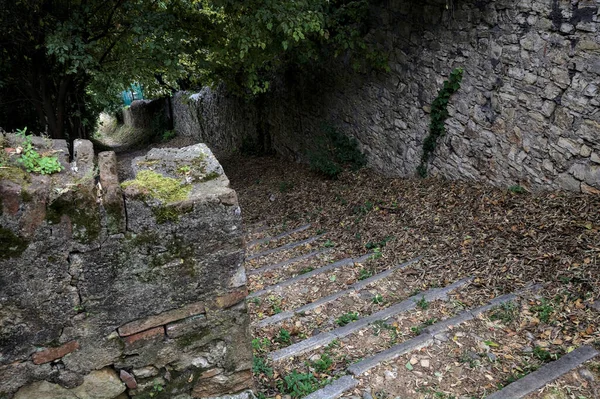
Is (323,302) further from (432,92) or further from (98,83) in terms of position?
(98,83)

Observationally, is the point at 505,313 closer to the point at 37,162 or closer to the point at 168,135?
the point at 37,162

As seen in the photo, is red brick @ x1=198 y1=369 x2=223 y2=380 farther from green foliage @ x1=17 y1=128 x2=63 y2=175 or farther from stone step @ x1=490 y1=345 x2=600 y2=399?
stone step @ x1=490 y1=345 x2=600 y2=399

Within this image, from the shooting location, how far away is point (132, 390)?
2076mm

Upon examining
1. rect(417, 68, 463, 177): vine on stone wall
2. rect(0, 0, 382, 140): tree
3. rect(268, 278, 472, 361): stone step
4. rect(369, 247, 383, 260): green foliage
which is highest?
rect(0, 0, 382, 140): tree

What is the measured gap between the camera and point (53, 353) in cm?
188

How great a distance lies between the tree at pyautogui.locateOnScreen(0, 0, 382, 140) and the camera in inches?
237

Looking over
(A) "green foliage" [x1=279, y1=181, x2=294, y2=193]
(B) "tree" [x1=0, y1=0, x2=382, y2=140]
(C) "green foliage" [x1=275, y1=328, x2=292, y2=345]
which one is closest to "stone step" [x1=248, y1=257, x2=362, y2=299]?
(C) "green foliage" [x1=275, y1=328, x2=292, y2=345]

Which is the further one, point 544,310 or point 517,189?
point 517,189

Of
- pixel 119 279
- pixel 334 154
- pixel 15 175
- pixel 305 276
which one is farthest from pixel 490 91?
pixel 15 175

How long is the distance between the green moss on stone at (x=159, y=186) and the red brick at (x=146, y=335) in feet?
2.07

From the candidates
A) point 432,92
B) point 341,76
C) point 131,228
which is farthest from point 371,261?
point 341,76

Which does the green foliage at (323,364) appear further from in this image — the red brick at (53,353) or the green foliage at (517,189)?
the green foliage at (517,189)

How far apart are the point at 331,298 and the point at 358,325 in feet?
1.83

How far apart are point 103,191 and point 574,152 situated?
14.1ft
